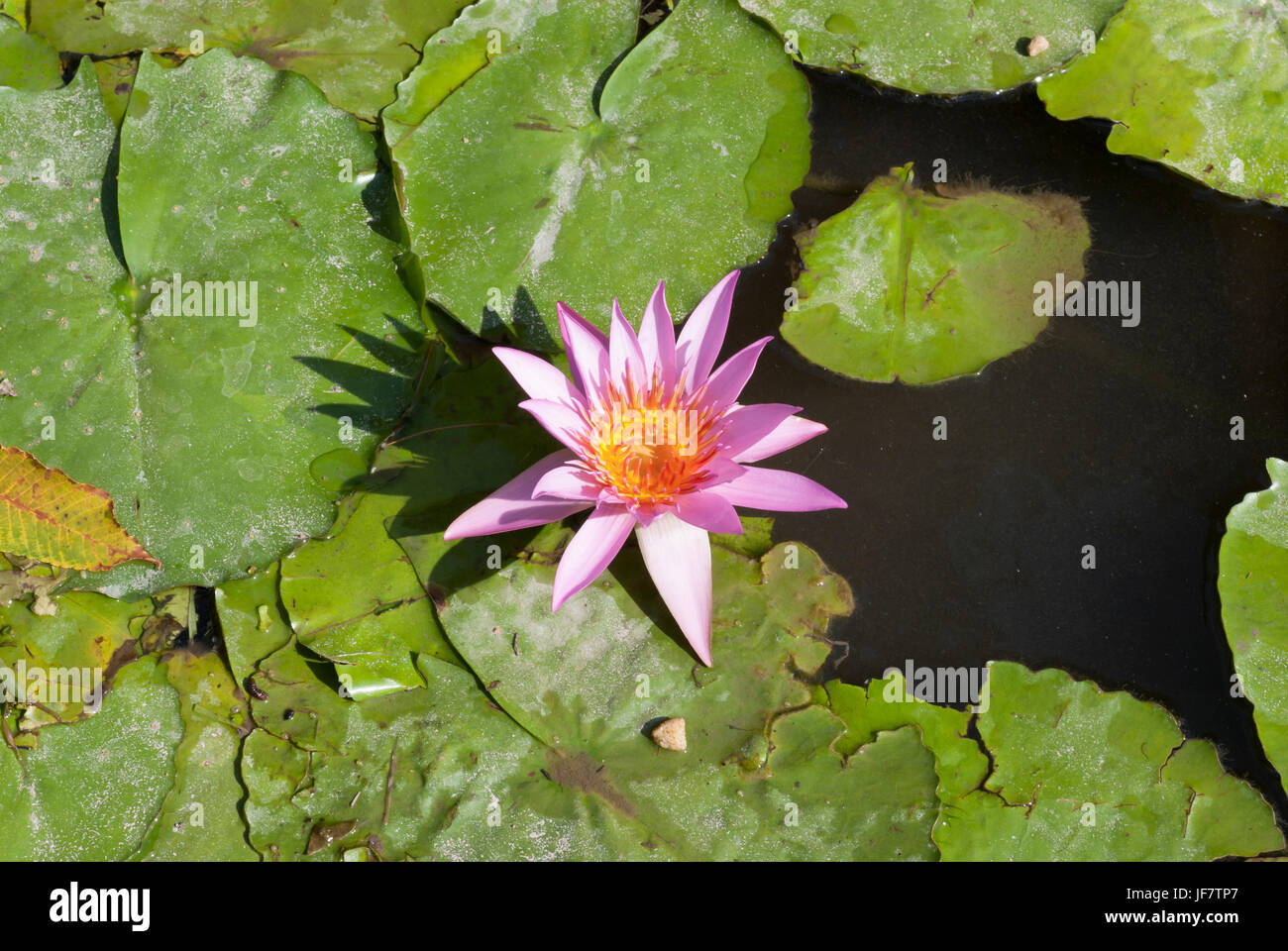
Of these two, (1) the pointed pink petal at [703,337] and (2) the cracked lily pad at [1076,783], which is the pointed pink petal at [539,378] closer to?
(1) the pointed pink petal at [703,337]

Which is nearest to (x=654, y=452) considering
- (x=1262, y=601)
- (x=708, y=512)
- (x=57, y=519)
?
(x=708, y=512)

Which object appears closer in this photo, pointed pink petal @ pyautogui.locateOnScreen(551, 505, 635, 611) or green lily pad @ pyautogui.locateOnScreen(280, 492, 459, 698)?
pointed pink petal @ pyautogui.locateOnScreen(551, 505, 635, 611)

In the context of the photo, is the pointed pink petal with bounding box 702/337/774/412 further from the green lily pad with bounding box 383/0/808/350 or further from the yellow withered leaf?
the yellow withered leaf

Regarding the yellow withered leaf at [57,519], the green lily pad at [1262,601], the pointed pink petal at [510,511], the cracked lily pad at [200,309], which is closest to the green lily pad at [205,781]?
the cracked lily pad at [200,309]

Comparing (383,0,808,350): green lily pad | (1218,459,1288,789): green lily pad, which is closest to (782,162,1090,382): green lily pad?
(383,0,808,350): green lily pad

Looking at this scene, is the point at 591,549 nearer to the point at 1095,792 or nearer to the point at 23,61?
the point at 1095,792

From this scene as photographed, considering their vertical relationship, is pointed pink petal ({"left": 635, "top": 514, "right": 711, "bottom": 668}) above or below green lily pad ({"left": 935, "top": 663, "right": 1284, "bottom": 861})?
above
